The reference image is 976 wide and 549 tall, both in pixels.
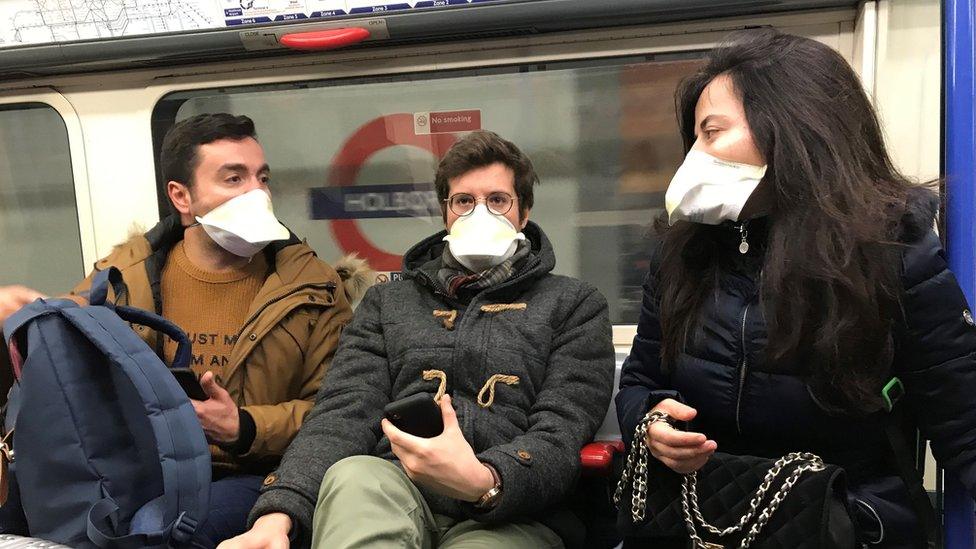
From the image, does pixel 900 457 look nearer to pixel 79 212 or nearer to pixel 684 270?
pixel 684 270

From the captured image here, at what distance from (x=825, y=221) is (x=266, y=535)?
142 centimetres

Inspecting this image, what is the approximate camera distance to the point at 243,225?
2252 mm

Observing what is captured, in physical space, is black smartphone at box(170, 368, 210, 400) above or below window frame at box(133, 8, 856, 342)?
below

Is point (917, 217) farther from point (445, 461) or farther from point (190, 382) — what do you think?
point (190, 382)

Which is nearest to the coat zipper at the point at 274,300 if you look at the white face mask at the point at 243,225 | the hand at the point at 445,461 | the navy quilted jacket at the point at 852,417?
the white face mask at the point at 243,225

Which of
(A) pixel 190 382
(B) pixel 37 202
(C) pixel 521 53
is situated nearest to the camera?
(A) pixel 190 382

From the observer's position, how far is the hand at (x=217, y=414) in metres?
1.97

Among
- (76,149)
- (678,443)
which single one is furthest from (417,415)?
(76,149)

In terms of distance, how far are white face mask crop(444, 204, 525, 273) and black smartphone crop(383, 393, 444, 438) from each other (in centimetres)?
57

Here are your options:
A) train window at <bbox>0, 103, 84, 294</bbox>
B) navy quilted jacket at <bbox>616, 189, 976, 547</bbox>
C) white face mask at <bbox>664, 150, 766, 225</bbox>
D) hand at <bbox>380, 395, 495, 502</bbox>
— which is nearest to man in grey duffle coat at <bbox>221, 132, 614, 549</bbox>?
hand at <bbox>380, 395, 495, 502</bbox>

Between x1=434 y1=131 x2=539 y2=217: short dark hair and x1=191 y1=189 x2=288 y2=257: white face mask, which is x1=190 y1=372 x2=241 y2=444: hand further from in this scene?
x1=434 y1=131 x2=539 y2=217: short dark hair

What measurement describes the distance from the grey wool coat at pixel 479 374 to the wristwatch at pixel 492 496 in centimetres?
9

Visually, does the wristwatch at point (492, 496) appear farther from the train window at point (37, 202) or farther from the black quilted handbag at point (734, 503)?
the train window at point (37, 202)

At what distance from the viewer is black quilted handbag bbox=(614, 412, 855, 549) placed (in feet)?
4.77
